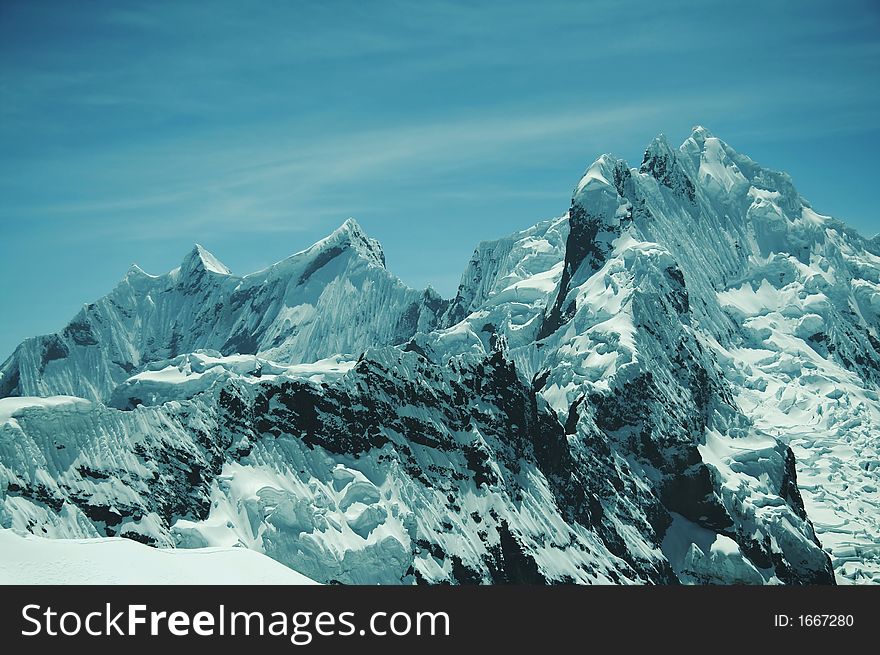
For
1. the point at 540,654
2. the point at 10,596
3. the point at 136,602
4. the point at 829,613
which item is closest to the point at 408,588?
the point at 540,654

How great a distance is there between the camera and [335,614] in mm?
62438

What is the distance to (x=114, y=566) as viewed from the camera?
6581 centimetres

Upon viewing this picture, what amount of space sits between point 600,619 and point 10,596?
32.4m

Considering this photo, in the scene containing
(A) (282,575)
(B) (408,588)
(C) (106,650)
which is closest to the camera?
(C) (106,650)

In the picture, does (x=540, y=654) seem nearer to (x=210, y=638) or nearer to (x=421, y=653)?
(x=421, y=653)

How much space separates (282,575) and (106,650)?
495 inches

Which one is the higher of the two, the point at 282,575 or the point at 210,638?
the point at 282,575

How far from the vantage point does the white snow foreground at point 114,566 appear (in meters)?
64.1

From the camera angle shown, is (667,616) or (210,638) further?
(667,616)

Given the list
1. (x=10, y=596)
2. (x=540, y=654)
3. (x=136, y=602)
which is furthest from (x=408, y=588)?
(x=10, y=596)

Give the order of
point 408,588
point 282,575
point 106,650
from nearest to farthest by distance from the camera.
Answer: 1. point 106,650
2. point 408,588
3. point 282,575

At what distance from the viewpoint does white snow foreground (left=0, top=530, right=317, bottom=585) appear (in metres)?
64.1

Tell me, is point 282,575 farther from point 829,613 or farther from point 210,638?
point 829,613

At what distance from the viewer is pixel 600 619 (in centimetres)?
6775
